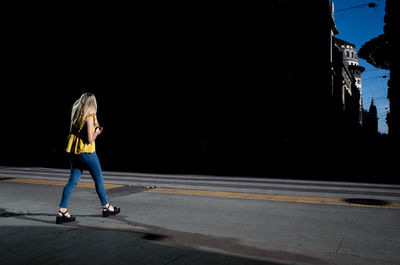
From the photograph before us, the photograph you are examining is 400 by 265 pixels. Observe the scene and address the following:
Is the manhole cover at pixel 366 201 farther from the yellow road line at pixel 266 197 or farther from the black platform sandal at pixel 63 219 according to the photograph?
the black platform sandal at pixel 63 219

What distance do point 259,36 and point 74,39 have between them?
45.8 feet

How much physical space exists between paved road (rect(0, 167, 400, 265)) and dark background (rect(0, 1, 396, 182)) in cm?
1497

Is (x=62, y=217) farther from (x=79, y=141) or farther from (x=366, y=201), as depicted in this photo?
(x=366, y=201)

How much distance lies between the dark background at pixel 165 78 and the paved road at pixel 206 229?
1497cm

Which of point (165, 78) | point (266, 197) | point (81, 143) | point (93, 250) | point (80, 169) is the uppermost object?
point (165, 78)

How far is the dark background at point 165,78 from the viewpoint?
78.4ft

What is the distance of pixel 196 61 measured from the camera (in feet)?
Result: 79.6

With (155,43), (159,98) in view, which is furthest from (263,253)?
(155,43)

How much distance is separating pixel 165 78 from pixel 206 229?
2093cm

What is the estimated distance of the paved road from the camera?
328 centimetres

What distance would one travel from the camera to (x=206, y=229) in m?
4.27

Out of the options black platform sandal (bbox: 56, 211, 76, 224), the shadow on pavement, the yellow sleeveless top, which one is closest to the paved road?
the shadow on pavement

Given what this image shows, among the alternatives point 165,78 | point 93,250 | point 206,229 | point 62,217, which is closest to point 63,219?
point 62,217

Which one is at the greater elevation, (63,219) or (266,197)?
(266,197)
